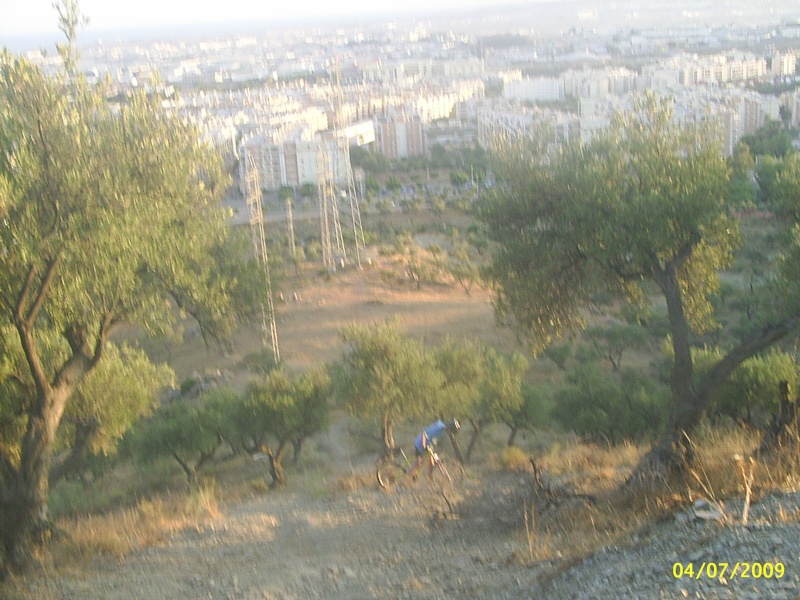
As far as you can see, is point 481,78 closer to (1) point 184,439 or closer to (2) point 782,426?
(1) point 184,439

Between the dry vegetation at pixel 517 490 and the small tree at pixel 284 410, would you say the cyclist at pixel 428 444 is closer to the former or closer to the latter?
the dry vegetation at pixel 517 490

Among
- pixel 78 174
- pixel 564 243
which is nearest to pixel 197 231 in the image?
pixel 78 174

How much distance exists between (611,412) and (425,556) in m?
4.75

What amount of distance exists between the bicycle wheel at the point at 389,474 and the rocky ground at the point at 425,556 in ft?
0.29

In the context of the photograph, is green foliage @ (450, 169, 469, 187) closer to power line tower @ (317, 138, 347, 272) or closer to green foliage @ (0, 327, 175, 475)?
power line tower @ (317, 138, 347, 272)

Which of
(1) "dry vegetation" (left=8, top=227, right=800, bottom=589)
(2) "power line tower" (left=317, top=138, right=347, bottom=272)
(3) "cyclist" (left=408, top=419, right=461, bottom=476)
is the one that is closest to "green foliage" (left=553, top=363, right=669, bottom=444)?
(1) "dry vegetation" (left=8, top=227, right=800, bottom=589)

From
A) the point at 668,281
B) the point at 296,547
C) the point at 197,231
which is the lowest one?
the point at 296,547

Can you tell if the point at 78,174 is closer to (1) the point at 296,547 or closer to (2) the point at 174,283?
(2) the point at 174,283

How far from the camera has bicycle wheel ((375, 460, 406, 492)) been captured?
546cm

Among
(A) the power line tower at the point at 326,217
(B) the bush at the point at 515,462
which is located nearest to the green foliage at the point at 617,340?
(A) the power line tower at the point at 326,217

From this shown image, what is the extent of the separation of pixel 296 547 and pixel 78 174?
7.39 ft

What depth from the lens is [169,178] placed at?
14.1 ft

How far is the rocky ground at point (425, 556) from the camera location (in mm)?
2783

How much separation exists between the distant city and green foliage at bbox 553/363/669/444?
11696mm
